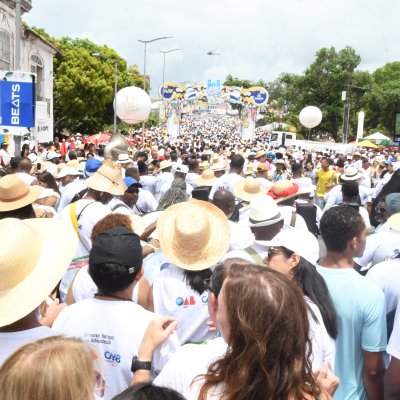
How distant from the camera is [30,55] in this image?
28625 mm

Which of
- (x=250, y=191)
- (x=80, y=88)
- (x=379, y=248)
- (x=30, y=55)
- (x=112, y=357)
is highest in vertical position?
(x=30, y=55)

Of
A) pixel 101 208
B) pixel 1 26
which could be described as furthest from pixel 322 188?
pixel 1 26

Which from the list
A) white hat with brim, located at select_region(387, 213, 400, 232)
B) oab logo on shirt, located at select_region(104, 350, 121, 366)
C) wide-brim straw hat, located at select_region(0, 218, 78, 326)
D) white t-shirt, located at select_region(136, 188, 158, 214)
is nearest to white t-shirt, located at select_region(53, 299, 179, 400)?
oab logo on shirt, located at select_region(104, 350, 121, 366)

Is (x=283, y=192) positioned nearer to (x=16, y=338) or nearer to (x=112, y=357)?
(x=112, y=357)

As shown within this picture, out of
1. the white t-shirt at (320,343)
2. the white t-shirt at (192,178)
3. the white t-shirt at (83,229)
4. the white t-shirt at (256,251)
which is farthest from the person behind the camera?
the white t-shirt at (192,178)

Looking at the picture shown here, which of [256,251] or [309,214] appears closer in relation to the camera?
[256,251]

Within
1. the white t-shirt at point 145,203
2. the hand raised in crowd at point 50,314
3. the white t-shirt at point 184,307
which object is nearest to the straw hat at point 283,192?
the white t-shirt at point 145,203

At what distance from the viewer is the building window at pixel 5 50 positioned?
23.4 metres

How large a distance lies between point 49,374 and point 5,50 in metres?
25.2

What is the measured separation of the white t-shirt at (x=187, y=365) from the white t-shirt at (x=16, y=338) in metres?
0.61

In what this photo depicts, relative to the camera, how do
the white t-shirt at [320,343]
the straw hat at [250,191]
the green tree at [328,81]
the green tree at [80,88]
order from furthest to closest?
the green tree at [328,81]
the green tree at [80,88]
the straw hat at [250,191]
the white t-shirt at [320,343]

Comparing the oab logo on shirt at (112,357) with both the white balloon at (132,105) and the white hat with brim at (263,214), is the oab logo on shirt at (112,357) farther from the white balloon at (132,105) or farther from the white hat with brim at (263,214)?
the white balloon at (132,105)

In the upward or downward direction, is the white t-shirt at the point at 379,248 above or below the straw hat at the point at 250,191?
below

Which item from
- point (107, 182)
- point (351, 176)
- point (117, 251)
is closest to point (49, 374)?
point (117, 251)
